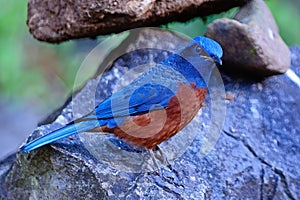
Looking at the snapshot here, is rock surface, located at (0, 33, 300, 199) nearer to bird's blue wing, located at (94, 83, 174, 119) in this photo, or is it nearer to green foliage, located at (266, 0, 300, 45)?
bird's blue wing, located at (94, 83, 174, 119)

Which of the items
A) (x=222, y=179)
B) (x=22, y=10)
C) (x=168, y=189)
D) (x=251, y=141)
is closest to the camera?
(x=168, y=189)

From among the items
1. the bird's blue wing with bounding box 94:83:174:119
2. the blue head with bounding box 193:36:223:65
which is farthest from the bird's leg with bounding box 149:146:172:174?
the blue head with bounding box 193:36:223:65

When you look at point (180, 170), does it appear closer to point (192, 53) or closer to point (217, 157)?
point (217, 157)

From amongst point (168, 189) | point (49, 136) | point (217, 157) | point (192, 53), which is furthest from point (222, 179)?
point (49, 136)

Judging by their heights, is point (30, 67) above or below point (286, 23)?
below

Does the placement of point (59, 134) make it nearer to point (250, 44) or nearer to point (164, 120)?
point (164, 120)

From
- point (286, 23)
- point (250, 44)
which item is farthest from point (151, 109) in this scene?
point (286, 23)

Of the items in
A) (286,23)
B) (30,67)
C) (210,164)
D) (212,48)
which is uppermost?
(212,48)
